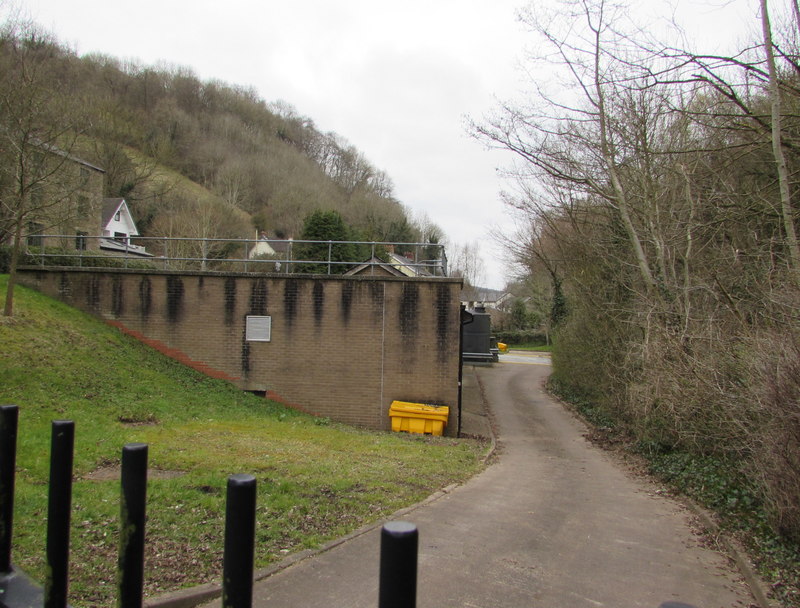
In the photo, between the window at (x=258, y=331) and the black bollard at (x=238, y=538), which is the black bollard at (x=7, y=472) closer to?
the black bollard at (x=238, y=538)

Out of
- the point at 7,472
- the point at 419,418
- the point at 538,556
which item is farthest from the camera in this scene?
the point at 419,418

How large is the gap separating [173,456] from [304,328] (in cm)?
790

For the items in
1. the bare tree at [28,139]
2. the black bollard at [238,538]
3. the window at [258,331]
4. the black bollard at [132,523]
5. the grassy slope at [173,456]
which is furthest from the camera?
the window at [258,331]

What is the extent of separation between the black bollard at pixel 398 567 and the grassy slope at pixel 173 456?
3166 mm

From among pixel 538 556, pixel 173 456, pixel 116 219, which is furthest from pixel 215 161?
pixel 538 556

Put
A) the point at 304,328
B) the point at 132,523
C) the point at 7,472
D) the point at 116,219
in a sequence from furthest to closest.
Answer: the point at 116,219, the point at 304,328, the point at 7,472, the point at 132,523

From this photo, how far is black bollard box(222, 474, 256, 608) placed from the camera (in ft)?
6.09

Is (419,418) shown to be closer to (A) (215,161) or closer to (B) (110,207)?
(B) (110,207)

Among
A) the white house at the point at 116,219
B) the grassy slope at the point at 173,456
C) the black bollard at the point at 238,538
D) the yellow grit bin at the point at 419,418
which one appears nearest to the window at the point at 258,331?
the grassy slope at the point at 173,456

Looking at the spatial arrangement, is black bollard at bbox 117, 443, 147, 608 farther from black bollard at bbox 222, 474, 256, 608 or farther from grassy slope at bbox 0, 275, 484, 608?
grassy slope at bbox 0, 275, 484, 608

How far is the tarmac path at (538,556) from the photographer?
443cm

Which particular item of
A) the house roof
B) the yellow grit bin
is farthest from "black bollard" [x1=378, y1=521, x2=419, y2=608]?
the house roof

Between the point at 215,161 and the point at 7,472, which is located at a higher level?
the point at 215,161

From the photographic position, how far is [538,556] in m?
5.48
